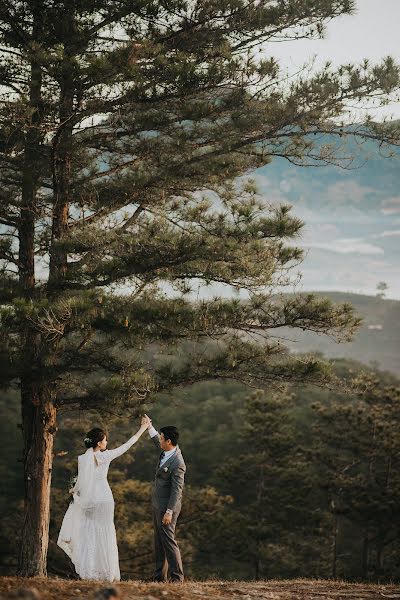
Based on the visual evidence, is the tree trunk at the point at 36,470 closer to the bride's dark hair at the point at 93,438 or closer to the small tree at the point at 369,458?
the bride's dark hair at the point at 93,438

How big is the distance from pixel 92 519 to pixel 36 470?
6.82ft

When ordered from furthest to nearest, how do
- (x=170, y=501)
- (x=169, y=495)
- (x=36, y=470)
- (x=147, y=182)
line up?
(x=147, y=182) → (x=36, y=470) → (x=169, y=495) → (x=170, y=501)

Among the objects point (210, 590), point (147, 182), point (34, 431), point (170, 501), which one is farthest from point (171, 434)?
point (147, 182)

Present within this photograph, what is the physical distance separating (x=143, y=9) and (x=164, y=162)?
1.72 meters

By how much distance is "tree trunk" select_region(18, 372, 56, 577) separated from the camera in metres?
8.06

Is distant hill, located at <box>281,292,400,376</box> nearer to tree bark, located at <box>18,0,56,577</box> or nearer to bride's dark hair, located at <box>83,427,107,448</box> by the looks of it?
tree bark, located at <box>18,0,56,577</box>

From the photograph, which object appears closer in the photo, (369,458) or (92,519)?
(92,519)

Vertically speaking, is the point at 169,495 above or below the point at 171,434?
below

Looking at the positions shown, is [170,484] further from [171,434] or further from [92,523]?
[92,523]

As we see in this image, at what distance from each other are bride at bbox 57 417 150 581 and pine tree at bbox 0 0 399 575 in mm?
1111

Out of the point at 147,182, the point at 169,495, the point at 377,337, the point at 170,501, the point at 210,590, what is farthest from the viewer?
the point at 377,337

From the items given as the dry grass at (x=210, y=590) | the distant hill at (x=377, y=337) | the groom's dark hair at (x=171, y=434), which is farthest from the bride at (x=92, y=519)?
the distant hill at (x=377, y=337)

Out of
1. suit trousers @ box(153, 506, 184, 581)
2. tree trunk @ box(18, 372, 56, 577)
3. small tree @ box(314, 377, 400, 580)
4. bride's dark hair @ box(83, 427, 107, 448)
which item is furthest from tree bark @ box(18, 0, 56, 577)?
small tree @ box(314, 377, 400, 580)

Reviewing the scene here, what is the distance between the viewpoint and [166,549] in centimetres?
624
